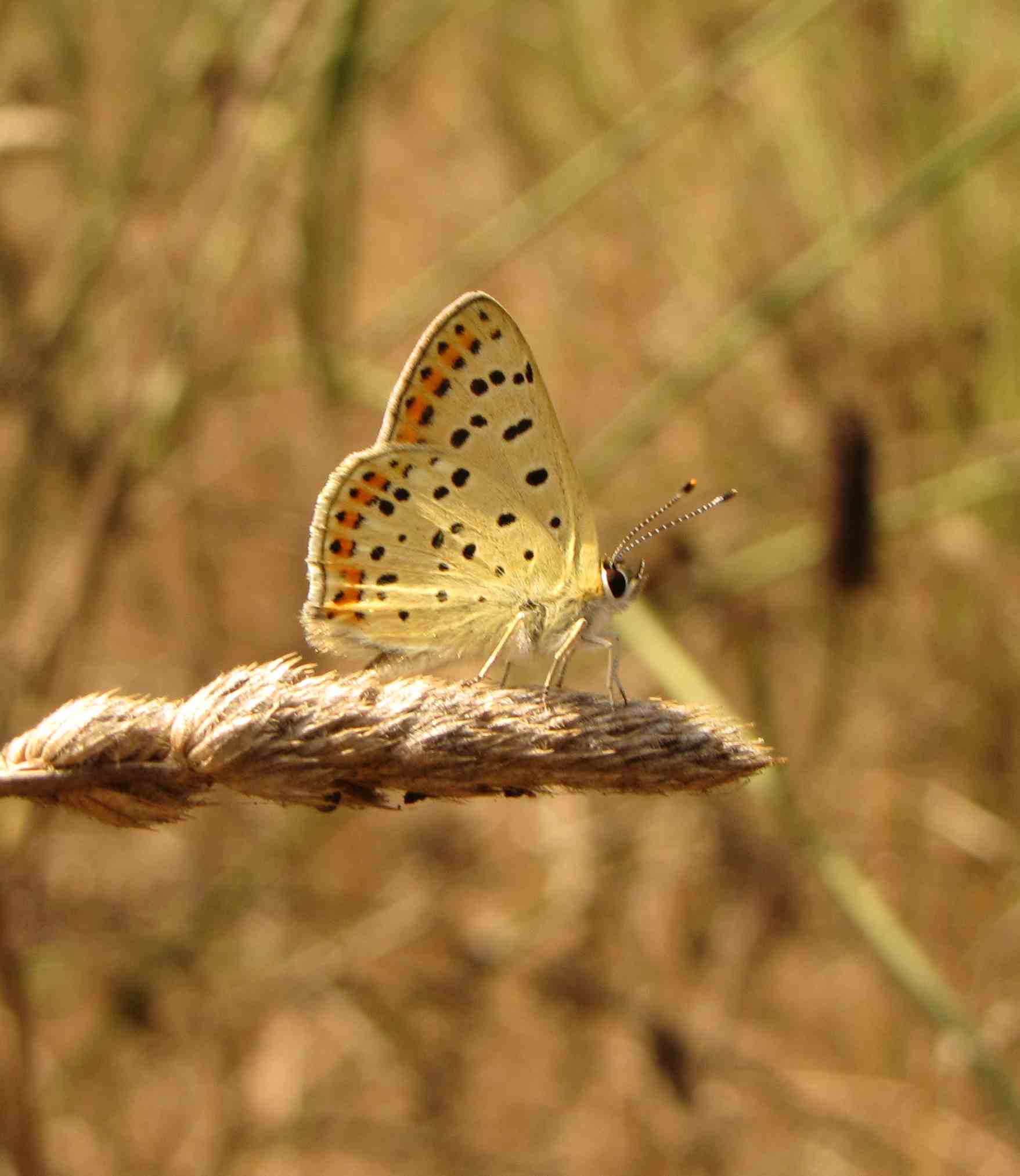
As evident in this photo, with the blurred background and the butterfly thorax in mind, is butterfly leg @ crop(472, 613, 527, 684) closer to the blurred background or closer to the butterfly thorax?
the butterfly thorax

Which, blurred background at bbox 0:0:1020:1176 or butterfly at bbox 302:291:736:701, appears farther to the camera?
blurred background at bbox 0:0:1020:1176

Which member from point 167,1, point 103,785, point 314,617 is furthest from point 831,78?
point 103,785

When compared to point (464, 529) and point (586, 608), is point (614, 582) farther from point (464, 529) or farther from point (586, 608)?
point (464, 529)

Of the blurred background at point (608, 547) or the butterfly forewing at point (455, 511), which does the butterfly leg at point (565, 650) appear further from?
the blurred background at point (608, 547)

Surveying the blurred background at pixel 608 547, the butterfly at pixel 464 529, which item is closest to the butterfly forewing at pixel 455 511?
the butterfly at pixel 464 529

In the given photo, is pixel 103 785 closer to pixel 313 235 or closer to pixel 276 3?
pixel 313 235

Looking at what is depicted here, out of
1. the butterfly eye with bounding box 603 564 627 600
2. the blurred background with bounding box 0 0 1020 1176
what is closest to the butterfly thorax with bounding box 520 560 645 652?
the butterfly eye with bounding box 603 564 627 600

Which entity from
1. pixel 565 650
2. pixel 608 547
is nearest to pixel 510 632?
pixel 565 650
